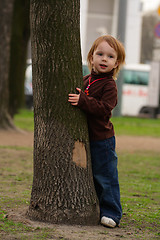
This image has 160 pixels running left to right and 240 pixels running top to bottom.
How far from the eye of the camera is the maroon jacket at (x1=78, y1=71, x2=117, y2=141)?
4.04m

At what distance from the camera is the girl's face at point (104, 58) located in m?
4.26

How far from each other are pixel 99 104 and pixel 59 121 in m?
0.34

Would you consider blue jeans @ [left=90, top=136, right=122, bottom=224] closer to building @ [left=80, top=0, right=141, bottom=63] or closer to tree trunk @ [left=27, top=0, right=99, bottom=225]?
tree trunk @ [left=27, top=0, right=99, bottom=225]

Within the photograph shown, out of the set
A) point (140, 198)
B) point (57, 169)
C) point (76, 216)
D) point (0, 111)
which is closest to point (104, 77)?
point (57, 169)

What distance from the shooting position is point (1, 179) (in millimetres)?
6297

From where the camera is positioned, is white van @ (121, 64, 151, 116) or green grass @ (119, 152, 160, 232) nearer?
green grass @ (119, 152, 160, 232)

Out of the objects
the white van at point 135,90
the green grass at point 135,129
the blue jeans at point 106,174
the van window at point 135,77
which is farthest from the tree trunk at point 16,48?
the van window at point 135,77

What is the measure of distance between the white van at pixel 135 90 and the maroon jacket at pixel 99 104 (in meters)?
23.5

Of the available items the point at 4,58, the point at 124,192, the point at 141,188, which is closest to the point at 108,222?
the point at 124,192

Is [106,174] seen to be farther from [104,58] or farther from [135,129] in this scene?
[135,129]

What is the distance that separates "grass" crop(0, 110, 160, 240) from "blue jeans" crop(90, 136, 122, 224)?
0.19m

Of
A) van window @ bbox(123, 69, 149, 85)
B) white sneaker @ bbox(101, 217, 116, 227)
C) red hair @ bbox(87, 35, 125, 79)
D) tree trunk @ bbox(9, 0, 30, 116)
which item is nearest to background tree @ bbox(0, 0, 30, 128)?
tree trunk @ bbox(9, 0, 30, 116)

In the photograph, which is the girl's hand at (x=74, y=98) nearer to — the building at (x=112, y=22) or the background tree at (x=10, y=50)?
the background tree at (x=10, y=50)

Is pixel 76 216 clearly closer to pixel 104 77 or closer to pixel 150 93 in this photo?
pixel 104 77
